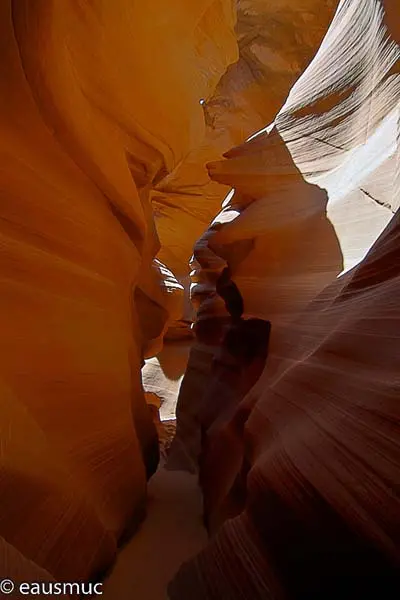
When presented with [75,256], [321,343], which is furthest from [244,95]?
[321,343]

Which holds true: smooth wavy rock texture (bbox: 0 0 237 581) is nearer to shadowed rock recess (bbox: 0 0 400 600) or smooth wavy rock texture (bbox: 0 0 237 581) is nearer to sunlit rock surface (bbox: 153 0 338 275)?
shadowed rock recess (bbox: 0 0 400 600)

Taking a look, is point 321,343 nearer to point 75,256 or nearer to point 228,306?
point 75,256

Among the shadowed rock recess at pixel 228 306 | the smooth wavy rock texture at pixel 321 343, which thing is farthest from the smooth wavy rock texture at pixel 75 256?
the smooth wavy rock texture at pixel 321 343

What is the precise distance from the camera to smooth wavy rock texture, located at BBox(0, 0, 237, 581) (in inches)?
49.6

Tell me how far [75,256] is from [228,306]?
5.11 feet

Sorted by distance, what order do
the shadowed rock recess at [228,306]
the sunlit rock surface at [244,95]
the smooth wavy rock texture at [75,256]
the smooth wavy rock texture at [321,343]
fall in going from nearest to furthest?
the smooth wavy rock texture at [321,343] < the shadowed rock recess at [228,306] < the smooth wavy rock texture at [75,256] < the sunlit rock surface at [244,95]

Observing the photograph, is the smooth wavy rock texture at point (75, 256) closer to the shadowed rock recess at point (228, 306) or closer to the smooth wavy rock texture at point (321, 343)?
the shadowed rock recess at point (228, 306)

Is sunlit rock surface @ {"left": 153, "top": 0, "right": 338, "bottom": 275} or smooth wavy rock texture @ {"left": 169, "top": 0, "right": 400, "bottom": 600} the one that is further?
sunlit rock surface @ {"left": 153, "top": 0, "right": 338, "bottom": 275}

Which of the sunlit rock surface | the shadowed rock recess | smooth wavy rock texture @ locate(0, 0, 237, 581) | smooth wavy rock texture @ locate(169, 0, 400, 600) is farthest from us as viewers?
the sunlit rock surface

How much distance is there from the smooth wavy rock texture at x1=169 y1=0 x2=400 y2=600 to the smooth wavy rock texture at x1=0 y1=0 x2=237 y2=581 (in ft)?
1.44

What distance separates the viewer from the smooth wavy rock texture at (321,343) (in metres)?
0.85

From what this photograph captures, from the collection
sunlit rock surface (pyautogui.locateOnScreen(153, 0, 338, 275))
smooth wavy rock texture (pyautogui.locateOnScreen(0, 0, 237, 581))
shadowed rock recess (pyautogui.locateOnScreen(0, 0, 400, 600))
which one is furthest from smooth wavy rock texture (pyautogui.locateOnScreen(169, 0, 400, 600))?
sunlit rock surface (pyautogui.locateOnScreen(153, 0, 338, 275))

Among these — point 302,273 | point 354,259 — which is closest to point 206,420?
point 302,273

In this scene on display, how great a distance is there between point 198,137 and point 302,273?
1.42 m
